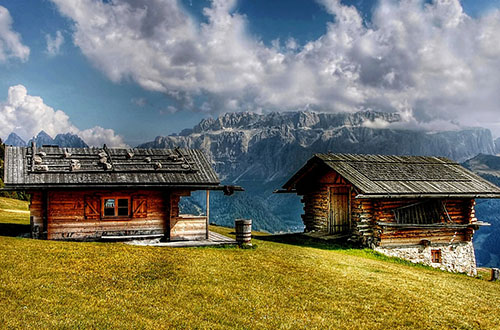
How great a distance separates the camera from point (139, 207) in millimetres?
21719

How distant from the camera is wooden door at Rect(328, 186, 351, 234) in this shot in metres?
28.8

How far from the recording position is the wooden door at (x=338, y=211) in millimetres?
28828

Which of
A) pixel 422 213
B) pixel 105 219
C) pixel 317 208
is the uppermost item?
pixel 105 219

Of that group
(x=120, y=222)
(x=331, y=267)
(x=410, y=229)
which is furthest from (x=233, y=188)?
(x=410, y=229)

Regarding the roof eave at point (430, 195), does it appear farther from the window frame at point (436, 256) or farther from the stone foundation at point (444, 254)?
the window frame at point (436, 256)

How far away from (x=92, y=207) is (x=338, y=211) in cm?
1689

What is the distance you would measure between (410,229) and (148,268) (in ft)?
61.4

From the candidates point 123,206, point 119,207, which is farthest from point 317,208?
point 119,207

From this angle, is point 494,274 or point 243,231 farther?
point 494,274

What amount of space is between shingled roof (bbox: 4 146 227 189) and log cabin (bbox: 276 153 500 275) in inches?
375

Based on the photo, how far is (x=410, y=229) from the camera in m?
26.6

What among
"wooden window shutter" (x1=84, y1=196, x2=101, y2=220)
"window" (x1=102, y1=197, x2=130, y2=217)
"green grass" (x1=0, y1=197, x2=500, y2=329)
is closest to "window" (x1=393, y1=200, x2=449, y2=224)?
"green grass" (x1=0, y1=197, x2=500, y2=329)

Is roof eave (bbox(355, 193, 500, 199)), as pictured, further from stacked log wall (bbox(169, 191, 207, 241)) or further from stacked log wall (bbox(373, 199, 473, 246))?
stacked log wall (bbox(169, 191, 207, 241))

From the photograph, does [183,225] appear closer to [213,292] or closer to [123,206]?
→ [123,206]
